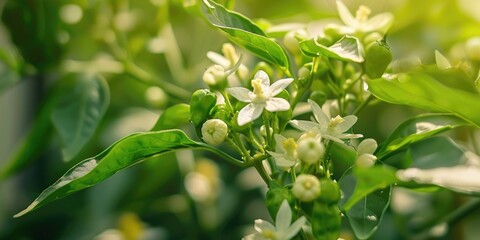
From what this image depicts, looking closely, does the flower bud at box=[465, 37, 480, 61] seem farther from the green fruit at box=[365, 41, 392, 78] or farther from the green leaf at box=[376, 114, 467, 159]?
the green fruit at box=[365, 41, 392, 78]

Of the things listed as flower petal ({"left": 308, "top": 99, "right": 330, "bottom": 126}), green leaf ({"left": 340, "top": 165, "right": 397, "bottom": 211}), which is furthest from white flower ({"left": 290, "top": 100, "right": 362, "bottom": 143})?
green leaf ({"left": 340, "top": 165, "right": 397, "bottom": 211})

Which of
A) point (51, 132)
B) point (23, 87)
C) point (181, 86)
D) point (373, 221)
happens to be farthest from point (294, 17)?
point (23, 87)

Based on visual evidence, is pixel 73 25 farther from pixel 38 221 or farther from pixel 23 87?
pixel 23 87

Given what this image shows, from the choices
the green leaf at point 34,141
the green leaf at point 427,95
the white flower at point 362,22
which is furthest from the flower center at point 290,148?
the green leaf at point 34,141

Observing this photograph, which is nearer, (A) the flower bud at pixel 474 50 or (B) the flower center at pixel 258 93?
(B) the flower center at pixel 258 93

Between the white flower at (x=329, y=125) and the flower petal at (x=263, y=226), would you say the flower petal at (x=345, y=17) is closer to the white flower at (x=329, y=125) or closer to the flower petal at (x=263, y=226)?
the white flower at (x=329, y=125)

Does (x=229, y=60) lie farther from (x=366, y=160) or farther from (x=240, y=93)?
(x=366, y=160)

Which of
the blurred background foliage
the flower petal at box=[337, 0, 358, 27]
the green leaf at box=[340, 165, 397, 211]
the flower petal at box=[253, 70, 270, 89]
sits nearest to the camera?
the green leaf at box=[340, 165, 397, 211]
